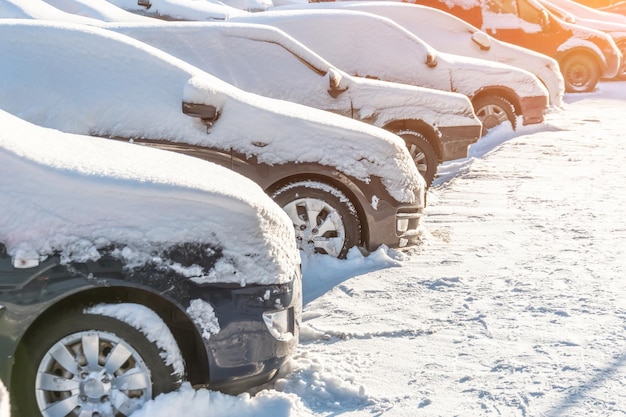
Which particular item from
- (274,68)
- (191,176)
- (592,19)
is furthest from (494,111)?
(592,19)

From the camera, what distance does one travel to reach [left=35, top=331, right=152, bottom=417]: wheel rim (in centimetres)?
318

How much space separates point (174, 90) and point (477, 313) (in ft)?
8.26

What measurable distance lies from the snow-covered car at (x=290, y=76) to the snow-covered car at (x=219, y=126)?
1567mm

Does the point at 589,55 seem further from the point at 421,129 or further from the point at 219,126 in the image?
the point at 219,126

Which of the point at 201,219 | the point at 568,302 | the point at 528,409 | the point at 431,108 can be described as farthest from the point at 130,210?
the point at 431,108

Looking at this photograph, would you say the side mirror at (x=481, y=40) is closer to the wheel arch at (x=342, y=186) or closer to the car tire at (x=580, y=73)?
the car tire at (x=580, y=73)

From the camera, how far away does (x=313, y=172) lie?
5629mm

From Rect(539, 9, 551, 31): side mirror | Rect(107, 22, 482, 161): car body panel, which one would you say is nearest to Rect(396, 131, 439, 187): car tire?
Rect(107, 22, 482, 161): car body panel

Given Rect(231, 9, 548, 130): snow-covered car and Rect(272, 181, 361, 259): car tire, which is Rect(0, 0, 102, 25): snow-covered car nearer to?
Rect(231, 9, 548, 130): snow-covered car

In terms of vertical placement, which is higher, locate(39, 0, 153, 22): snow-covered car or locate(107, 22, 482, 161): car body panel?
locate(39, 0, 153, 22): snow-covered car

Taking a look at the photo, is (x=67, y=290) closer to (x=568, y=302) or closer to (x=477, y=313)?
(x=477, y=313)

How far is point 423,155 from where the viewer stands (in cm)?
826

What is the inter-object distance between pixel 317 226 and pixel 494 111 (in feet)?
18.9

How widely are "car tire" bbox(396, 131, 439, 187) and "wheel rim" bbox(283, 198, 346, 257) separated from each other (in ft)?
8.74
